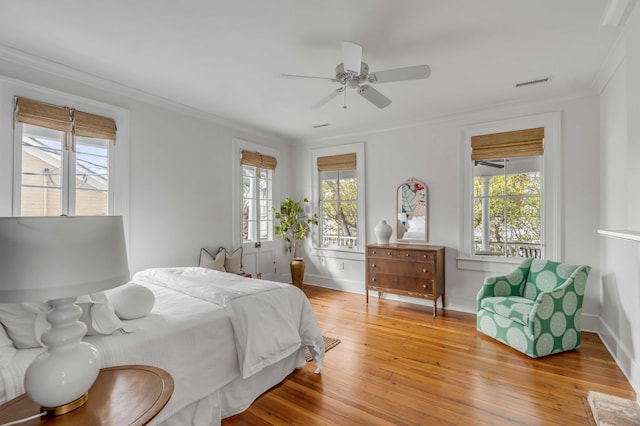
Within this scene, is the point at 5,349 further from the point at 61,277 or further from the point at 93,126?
the point at 93,126

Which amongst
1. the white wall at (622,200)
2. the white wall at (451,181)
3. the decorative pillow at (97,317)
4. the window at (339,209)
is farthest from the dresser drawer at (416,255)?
the decorative pillow at (97,317)

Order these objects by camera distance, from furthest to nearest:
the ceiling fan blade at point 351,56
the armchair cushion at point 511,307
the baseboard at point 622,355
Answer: the armchair cushion at point 511,307, the baseboard at point 622,355, the ceiling fan blade at point 351,56

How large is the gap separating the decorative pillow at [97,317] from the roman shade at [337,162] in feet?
13.2

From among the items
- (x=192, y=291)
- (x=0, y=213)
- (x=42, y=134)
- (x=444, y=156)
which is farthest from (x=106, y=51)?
(x=444, y=156)

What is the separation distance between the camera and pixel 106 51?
265cm

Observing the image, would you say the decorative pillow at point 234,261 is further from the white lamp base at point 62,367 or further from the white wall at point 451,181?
the white lamp base at point 62,367

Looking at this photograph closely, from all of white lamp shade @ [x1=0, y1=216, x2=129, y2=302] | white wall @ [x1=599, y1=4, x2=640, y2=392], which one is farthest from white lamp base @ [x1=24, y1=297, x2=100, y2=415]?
white wall @ [x1=599, y1=4, x2=640, y2=392]

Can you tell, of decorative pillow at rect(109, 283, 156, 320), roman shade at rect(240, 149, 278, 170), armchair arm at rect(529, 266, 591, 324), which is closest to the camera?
decorative pillow at rect(109, 283, 156, 320)

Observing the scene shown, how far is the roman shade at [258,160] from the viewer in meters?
4.81

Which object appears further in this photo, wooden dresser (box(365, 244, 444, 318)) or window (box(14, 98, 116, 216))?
wooden dresser (box(365, 244, 444, 318))

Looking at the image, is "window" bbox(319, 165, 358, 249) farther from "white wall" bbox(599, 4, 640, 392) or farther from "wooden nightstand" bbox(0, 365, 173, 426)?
"wooden nightstand" bbox(0, 365, 173, 426)

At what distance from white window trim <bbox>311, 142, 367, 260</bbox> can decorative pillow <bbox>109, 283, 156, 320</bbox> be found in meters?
3.55

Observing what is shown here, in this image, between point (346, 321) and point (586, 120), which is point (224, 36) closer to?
point (346, 321)

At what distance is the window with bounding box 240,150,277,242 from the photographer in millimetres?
4910
